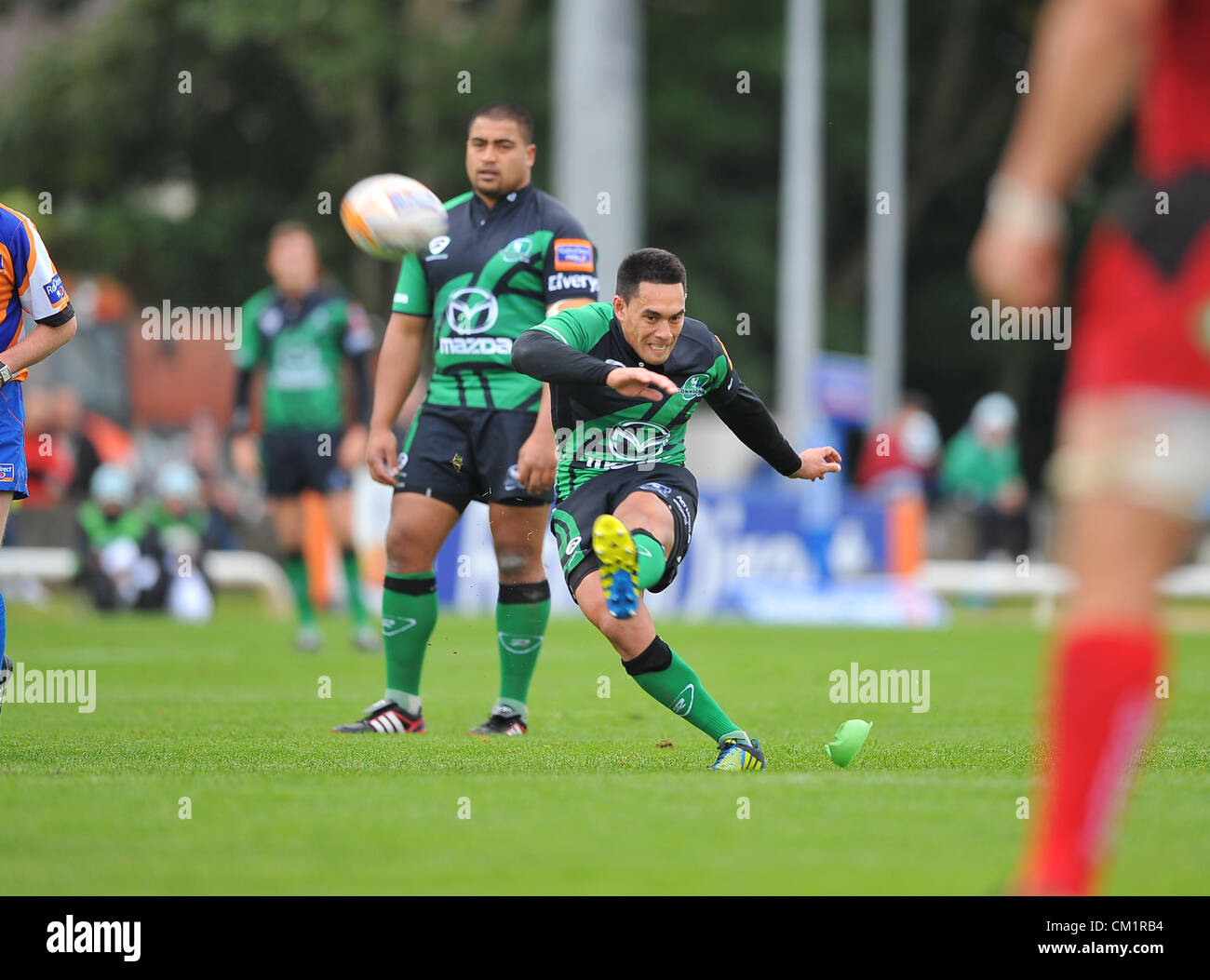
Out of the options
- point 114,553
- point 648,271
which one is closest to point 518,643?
point 648,271

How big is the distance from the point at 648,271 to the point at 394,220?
1.59 metres

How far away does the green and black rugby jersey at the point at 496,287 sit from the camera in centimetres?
805

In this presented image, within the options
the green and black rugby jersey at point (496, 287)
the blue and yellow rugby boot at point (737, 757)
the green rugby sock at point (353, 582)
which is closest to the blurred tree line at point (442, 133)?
the green rugby sock at point (353, 582)

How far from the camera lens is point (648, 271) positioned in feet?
22.8

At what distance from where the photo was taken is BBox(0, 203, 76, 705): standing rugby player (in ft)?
23.8

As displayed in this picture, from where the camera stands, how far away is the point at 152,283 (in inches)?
1328

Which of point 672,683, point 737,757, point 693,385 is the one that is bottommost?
point 737,757

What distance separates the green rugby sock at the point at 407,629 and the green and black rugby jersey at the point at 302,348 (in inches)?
212

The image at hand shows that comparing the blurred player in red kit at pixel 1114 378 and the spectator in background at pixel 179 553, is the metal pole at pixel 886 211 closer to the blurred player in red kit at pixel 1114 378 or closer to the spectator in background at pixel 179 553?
the spectator in background at pixel 179 553

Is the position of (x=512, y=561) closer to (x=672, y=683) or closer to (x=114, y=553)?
(x=672, y=683)

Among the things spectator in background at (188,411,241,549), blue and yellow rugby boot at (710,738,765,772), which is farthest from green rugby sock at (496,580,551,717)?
spectator in background at (188,411,241,549)

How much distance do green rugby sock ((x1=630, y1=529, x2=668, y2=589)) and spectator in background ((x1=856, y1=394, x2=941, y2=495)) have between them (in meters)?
15.1
